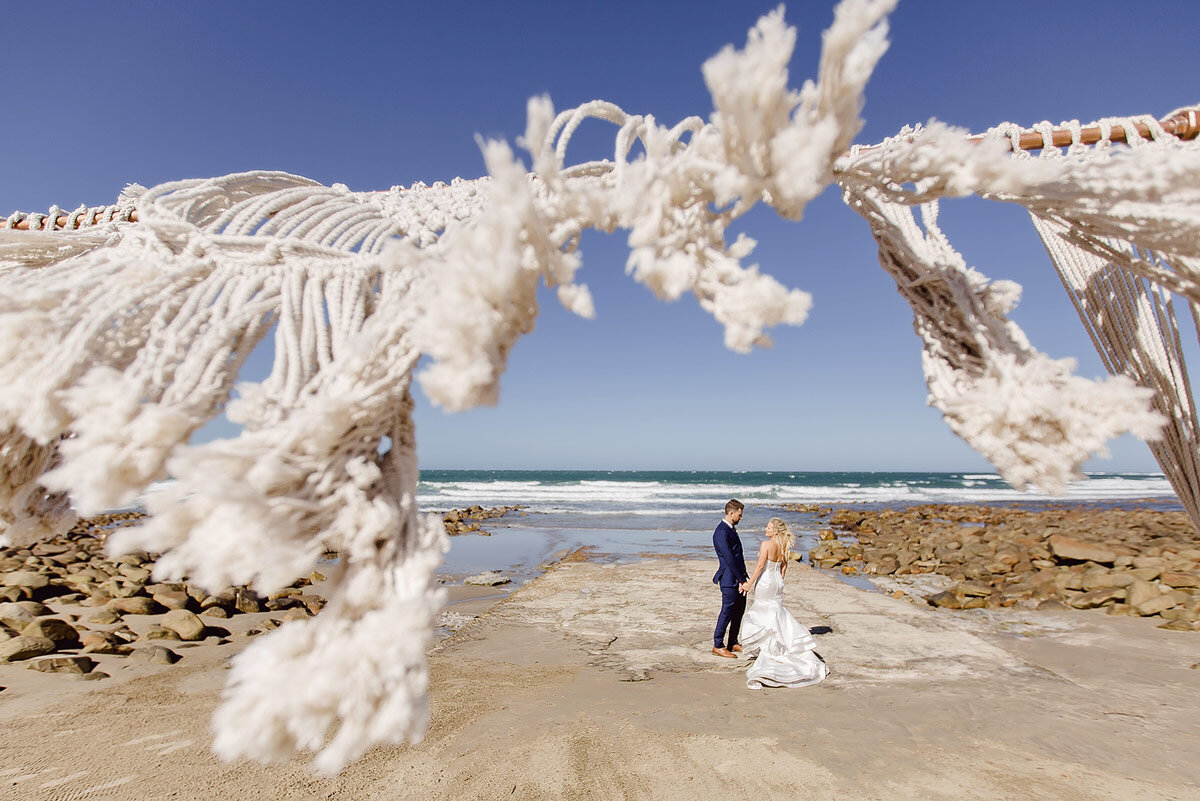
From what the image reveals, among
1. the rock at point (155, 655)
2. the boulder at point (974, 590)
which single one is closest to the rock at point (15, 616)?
the rock at point (155, 655)

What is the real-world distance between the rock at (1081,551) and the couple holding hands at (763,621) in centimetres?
647

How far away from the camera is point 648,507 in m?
28.5

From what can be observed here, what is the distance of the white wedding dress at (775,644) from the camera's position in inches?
203

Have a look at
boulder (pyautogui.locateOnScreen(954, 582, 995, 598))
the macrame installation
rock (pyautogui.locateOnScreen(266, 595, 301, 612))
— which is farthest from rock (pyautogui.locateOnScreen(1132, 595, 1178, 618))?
rock (pyautogui.locateOnScreen(266, 595, 301, 612))

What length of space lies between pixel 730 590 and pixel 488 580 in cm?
508

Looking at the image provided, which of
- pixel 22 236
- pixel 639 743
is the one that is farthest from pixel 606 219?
pixel 639 743

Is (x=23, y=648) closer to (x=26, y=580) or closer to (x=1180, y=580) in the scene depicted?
(x=26, y=580)

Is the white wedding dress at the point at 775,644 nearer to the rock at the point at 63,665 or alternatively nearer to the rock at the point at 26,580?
the rock at the point at 63,665

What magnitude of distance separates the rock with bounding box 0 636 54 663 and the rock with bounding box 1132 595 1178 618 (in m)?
11.3

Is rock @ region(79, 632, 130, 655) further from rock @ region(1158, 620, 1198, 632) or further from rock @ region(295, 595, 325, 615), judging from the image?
rock @ region(1158, 620, 1198, 632)

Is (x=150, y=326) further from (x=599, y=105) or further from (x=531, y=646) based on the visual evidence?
(x=531, y=646)

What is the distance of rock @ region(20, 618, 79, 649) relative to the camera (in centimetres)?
558

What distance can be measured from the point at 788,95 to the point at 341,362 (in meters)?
0.72

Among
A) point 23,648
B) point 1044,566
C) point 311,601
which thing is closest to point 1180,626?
point 1044,566
